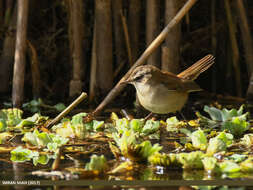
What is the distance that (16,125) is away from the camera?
446cm

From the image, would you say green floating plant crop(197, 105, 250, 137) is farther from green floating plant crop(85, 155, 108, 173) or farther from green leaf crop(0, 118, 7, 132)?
green leaf crop(0, 118, 7, 132)

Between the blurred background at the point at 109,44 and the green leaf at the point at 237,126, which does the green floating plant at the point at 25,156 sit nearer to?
the green leaf at the point at 237,126

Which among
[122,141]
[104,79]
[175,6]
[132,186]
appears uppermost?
[175,6]

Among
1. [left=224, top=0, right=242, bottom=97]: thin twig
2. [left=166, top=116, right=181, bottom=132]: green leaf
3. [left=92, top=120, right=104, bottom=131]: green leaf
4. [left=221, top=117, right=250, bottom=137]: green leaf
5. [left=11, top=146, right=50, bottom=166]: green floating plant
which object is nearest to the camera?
[left=11, top=146, right=50, bottom=166]: green floating plant

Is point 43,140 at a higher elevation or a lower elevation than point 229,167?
higher

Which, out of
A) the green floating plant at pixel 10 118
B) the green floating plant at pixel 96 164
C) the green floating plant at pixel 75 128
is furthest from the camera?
the green floating plant at pixel 10 118

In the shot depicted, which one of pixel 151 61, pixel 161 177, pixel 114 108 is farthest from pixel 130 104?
pixel 161 177

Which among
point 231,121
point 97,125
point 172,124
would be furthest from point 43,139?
point 231,121

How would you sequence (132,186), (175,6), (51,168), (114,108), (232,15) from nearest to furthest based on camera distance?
(132,186)
(51,168)
(175,6)
(114,108)
(232,15)

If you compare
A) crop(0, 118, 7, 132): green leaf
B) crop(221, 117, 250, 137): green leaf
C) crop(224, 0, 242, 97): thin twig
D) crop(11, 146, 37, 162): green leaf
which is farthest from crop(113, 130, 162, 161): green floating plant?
crop(224, 0, 242, 97): thin twig

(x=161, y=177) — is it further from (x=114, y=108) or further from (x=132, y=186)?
(x=114, y=108)

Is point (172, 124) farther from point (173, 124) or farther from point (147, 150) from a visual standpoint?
point (147, 150)

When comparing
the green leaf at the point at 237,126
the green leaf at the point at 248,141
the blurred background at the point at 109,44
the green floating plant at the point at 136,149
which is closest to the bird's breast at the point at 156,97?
the green leaf at the point at 237,126

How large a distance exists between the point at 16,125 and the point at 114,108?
1547 mm
